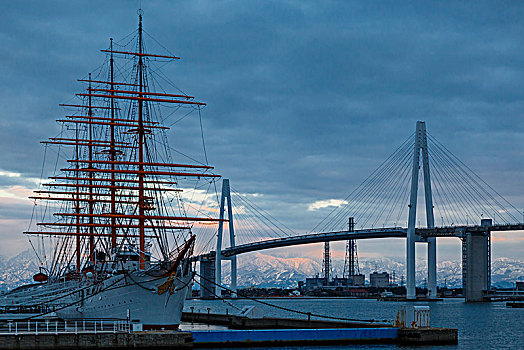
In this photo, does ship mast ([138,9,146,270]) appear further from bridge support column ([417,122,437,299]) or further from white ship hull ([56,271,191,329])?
bridge support column ([417,122,437,299])

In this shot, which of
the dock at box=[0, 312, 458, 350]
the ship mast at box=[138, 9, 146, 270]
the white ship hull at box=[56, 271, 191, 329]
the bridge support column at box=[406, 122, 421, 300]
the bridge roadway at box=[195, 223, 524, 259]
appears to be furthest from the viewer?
the bridge roadway at box=[195, 223, 524, 259]

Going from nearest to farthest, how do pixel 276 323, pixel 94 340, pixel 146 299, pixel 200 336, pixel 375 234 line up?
pixel 94 340 < pixel 200 336 < pixel 146 299 < pixel 276 323 < pixel 375 234

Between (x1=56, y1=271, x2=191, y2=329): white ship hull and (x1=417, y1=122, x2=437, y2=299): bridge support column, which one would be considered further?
(x1=417, y1=122, x2=437, y2=299): bridge support column

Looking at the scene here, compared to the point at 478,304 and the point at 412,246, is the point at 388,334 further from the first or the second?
the point at 478,304

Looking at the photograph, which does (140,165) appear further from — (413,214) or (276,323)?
(413,214)

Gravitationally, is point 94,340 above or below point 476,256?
below

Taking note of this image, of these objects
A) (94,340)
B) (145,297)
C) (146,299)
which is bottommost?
(94,340)

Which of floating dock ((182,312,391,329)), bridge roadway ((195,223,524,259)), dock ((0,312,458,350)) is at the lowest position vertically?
floating dock ((182,312,391,329))

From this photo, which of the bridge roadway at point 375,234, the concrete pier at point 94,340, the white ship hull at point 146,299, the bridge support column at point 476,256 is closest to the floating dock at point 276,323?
the white ship hull at point 146,299

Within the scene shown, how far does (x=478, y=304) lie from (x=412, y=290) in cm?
1480

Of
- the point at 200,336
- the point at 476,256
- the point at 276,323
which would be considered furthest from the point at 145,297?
the point at 476,256

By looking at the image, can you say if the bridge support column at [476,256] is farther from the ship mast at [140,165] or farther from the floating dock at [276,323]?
the ship mast at [140,165]

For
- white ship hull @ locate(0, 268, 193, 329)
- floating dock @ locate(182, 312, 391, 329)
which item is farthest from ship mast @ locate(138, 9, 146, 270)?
floating dock @ locate(182, 312, 391, 329)

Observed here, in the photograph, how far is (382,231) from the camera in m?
113
